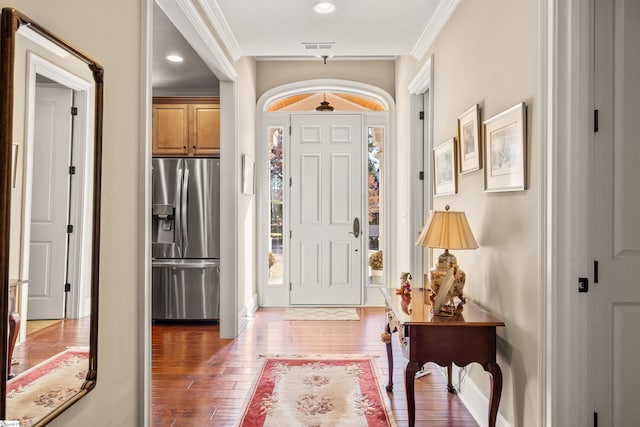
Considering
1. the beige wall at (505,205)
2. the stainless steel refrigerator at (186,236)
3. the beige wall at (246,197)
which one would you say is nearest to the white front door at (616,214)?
the beige wall at (505,205)

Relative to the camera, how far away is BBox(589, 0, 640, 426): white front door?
174 centimetres

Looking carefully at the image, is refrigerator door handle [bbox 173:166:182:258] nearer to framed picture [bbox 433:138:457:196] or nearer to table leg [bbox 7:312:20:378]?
framed picture [bbox 433:138:457:196]

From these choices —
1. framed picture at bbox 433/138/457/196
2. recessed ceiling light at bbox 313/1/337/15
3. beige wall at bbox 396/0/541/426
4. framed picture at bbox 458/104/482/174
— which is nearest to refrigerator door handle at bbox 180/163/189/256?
recessed ceiling light at bbox 313/1/337/15

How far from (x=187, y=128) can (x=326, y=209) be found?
1922mm

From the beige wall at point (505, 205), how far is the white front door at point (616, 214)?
23 cm

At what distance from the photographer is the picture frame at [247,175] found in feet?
14.5

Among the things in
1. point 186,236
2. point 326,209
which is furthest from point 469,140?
point 186,236

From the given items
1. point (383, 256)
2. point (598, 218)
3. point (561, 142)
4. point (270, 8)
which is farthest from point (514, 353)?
point (383, 256)

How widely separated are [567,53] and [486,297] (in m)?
1.37

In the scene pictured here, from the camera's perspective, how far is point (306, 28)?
11.2 ft

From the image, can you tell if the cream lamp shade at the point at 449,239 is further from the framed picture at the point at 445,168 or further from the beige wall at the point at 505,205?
the framed picture at the point at 445,168

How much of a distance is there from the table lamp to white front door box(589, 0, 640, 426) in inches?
25.8

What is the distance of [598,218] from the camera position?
177cm

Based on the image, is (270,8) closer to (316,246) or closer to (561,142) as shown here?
(561,142)
